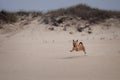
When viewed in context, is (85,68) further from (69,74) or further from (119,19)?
(119,19)

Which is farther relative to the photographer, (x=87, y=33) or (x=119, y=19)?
(x=119, y=19)

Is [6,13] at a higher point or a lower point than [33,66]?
higher

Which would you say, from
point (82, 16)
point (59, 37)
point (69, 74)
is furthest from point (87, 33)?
point (69, 74)

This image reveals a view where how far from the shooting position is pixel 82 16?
1054 inches

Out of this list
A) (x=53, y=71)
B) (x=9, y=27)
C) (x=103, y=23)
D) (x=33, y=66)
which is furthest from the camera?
(x=9, y=27)

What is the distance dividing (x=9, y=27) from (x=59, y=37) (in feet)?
21.9

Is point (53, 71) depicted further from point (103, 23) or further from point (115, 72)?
point (103, 23)

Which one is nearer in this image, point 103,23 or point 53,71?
point 53,71

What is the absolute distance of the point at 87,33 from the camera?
910 inches

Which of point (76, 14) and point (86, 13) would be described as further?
point (76, 14)

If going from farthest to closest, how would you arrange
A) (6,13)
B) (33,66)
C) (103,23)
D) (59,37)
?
(6,13) → (103,23) → (59,37) → (33,66)

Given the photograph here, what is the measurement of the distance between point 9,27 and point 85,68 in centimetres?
1883

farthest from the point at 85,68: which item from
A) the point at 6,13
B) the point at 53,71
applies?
the point at 6,13

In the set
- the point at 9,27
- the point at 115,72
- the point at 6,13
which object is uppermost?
the point at 6,13
